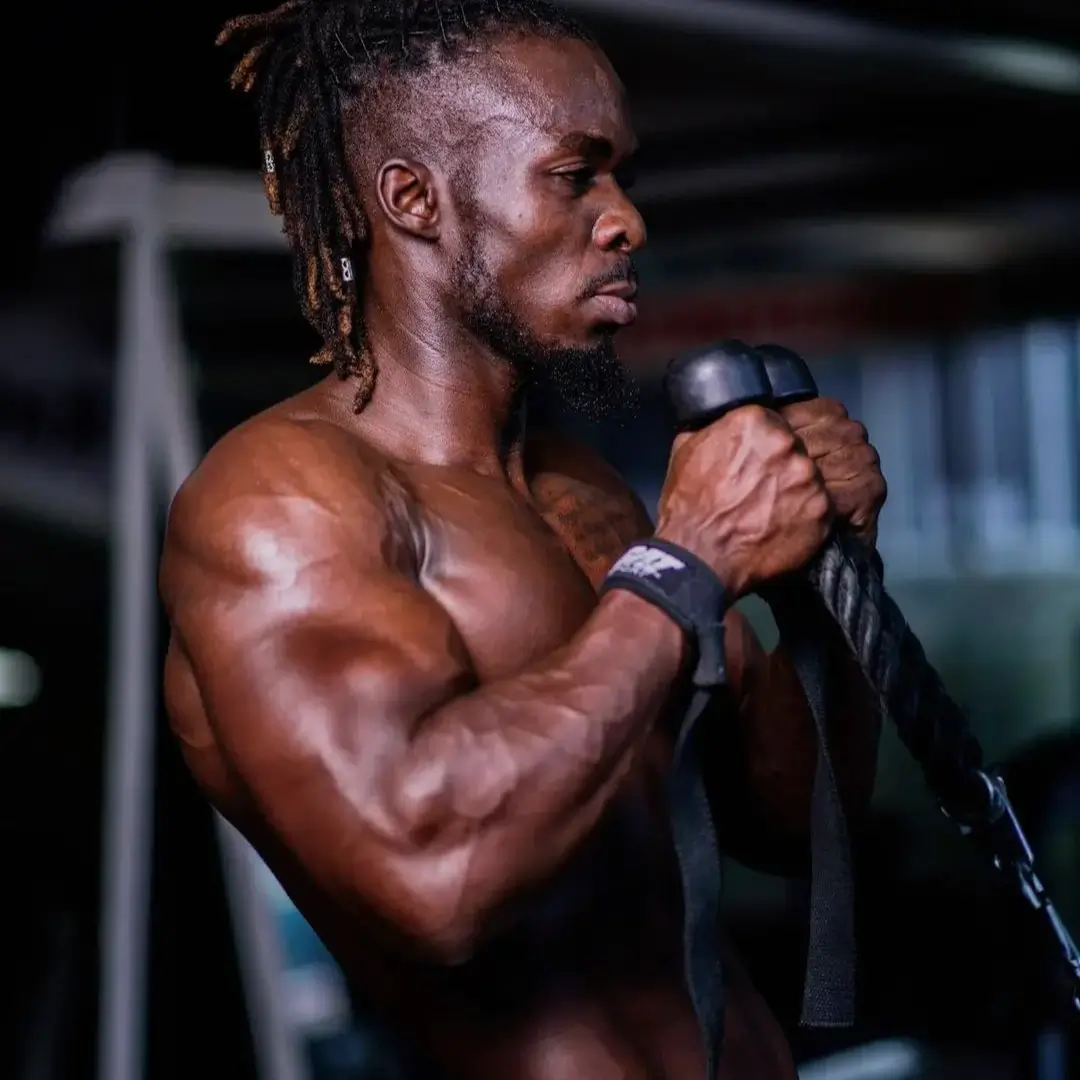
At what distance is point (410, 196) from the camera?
1309mm

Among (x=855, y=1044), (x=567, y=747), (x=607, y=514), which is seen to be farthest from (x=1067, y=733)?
(x=567, y=747)

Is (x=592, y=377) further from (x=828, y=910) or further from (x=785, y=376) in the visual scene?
(x=828, y=910)

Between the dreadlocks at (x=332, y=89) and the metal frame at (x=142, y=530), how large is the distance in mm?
1172

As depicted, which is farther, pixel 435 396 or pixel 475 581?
pixel 435 396

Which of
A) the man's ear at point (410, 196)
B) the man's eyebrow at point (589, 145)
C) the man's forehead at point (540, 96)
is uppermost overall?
the man's forehead at point (540, 96)

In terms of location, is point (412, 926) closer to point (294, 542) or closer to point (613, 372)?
point (294, 542)

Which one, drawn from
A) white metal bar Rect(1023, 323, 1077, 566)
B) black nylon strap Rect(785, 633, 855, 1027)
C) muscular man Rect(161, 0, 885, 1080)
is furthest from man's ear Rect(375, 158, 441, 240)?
white metal bar Rect(1023, 323, 1077, 566)

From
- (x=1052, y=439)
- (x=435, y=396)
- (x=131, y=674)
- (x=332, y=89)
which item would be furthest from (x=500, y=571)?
(x=1052, y=439)

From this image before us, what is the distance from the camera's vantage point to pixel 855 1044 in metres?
3.41

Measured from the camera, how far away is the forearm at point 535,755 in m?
1.06

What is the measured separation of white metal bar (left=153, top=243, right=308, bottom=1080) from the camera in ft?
8.30

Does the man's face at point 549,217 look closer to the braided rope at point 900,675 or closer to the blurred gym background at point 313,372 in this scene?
the braided rope at point 900,675

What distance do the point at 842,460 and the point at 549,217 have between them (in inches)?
10.8

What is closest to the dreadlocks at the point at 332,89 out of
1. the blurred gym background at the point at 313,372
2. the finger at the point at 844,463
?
the finger at the point at 844,463
